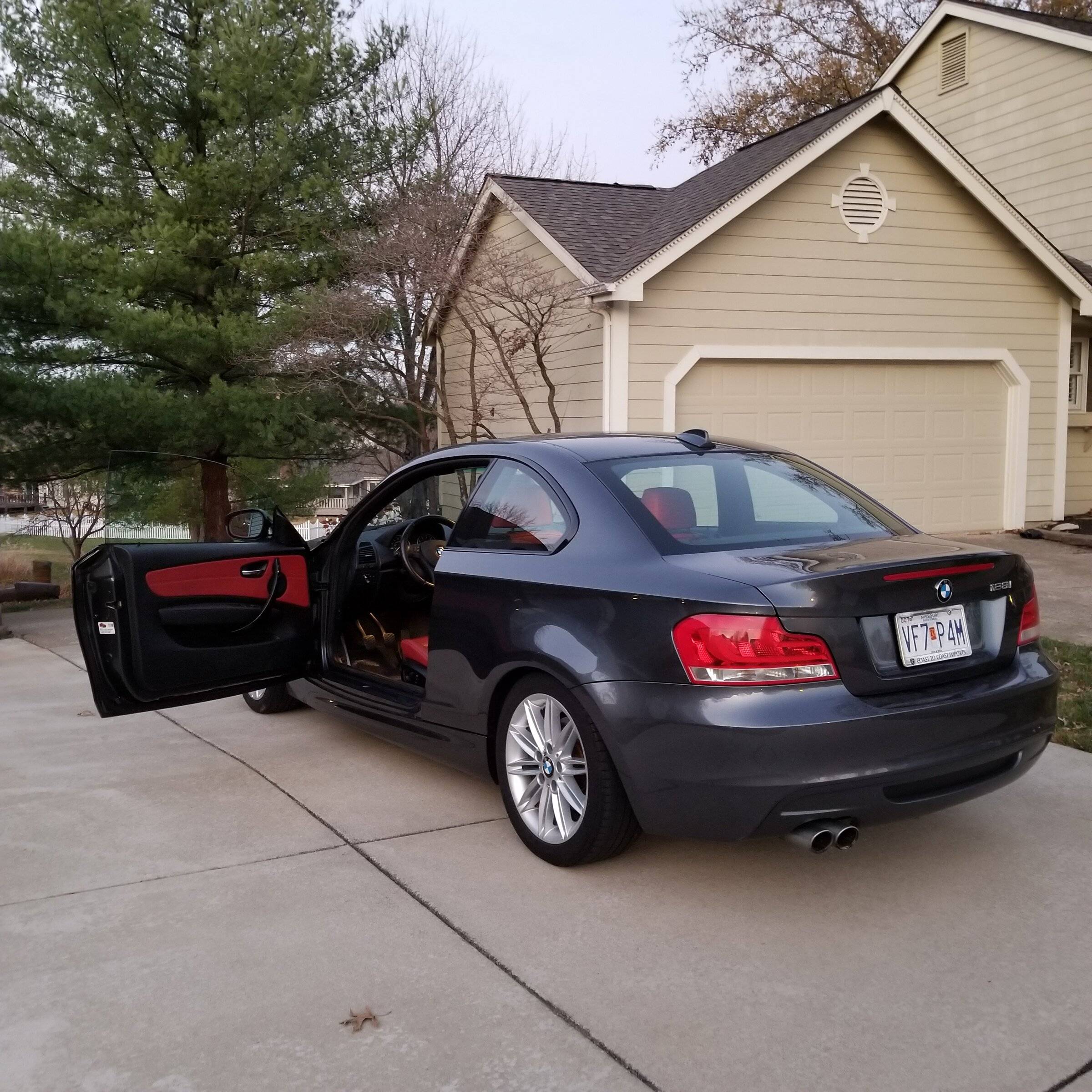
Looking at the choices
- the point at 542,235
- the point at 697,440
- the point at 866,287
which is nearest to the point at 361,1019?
the point at 697,440

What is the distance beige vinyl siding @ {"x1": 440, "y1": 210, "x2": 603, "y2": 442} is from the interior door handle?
6372 millimetres

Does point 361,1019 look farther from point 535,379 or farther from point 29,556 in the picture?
point 29,556

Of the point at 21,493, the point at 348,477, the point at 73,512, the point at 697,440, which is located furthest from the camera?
the point at 73,512

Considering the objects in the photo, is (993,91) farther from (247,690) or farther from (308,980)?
(308,980)

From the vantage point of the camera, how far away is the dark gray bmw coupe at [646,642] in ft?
11.3

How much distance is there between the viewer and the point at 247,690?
5.08 m

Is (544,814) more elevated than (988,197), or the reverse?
(988,197)

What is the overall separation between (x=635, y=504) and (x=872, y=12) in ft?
89.4

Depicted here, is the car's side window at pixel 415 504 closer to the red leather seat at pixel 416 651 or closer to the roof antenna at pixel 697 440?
the red leather seat at pixel 416 651

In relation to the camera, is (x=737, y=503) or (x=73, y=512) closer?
(x=737, y=503)

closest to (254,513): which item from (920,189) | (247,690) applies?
(247,690)

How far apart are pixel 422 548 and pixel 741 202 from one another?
Result: 7.71m

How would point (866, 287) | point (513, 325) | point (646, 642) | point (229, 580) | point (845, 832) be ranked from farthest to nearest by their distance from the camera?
point (513, 325) → point (866, 287) → point (229, 580) → point (646, 642) → point (845, 832)

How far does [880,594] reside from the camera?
355cm
